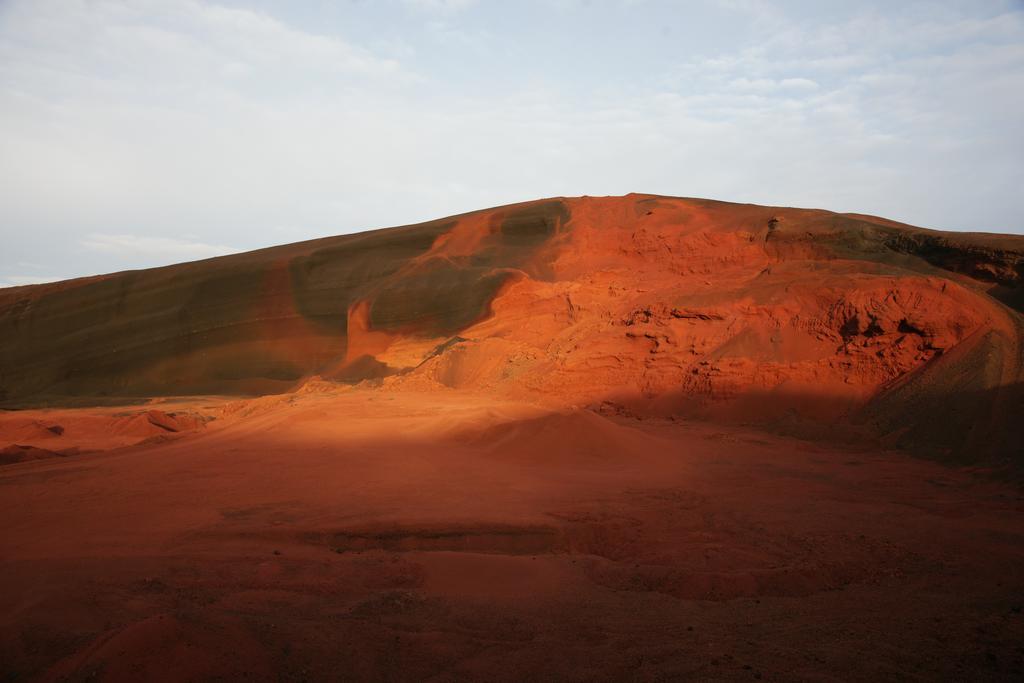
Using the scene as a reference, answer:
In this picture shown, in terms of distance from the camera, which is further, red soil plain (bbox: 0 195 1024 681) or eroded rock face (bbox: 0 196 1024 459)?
eroded rock face (bbox: 0 196 1024 459)

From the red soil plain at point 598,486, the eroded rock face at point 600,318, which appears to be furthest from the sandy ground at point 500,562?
A: the eroded rock face at point 600,318

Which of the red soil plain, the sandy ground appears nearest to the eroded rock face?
the red soil plain

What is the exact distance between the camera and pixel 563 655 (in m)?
2.74

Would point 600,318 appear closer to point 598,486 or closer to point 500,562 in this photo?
point 598,486

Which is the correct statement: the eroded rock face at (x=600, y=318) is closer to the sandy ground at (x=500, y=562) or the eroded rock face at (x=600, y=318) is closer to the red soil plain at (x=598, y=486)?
the red soil plain at (x=598, y=486)

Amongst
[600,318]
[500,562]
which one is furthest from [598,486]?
[600,318]

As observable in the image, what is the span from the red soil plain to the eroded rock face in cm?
6

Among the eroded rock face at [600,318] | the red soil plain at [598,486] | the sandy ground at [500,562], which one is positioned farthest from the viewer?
the eroded rock face at [600,318]

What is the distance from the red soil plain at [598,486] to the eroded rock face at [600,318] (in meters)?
0.06

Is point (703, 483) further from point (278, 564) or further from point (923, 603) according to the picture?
point (278, 564)

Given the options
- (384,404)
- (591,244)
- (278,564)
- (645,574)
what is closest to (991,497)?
(645,574)

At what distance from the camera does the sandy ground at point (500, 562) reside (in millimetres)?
2604

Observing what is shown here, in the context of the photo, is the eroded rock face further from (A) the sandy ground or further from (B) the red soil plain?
(A) the sandy ground

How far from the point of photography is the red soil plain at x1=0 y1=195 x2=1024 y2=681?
275 centimetres
